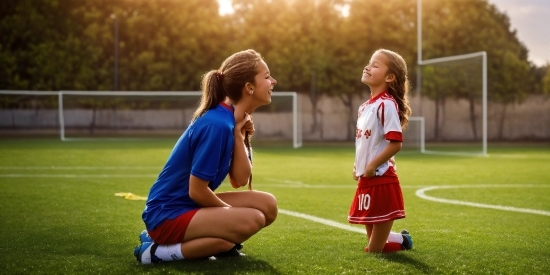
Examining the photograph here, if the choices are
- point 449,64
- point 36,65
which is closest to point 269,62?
point 36,65

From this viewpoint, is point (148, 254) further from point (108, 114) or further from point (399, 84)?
point (108, 114)

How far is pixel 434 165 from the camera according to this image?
1453 cm

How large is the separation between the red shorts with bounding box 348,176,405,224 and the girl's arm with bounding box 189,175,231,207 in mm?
1065

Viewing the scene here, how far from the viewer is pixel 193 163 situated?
402 centimetres

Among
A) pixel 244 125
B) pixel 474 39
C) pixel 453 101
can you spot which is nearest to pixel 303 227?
pixel 244 125

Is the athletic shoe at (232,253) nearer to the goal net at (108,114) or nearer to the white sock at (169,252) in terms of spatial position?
the white sock at (169,252)

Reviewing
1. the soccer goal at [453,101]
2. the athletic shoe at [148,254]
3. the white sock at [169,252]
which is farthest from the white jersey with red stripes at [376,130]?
the soccer goal at [453,101]

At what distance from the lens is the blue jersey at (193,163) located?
3.98 metres

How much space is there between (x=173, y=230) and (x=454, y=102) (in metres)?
24.2

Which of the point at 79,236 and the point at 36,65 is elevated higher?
the point at 36,65

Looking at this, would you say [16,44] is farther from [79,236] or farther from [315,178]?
[79,236]

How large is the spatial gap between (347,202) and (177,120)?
19.2m

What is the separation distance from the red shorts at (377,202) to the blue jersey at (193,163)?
1028 mm

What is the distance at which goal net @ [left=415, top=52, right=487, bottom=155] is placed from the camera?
62.8ft
